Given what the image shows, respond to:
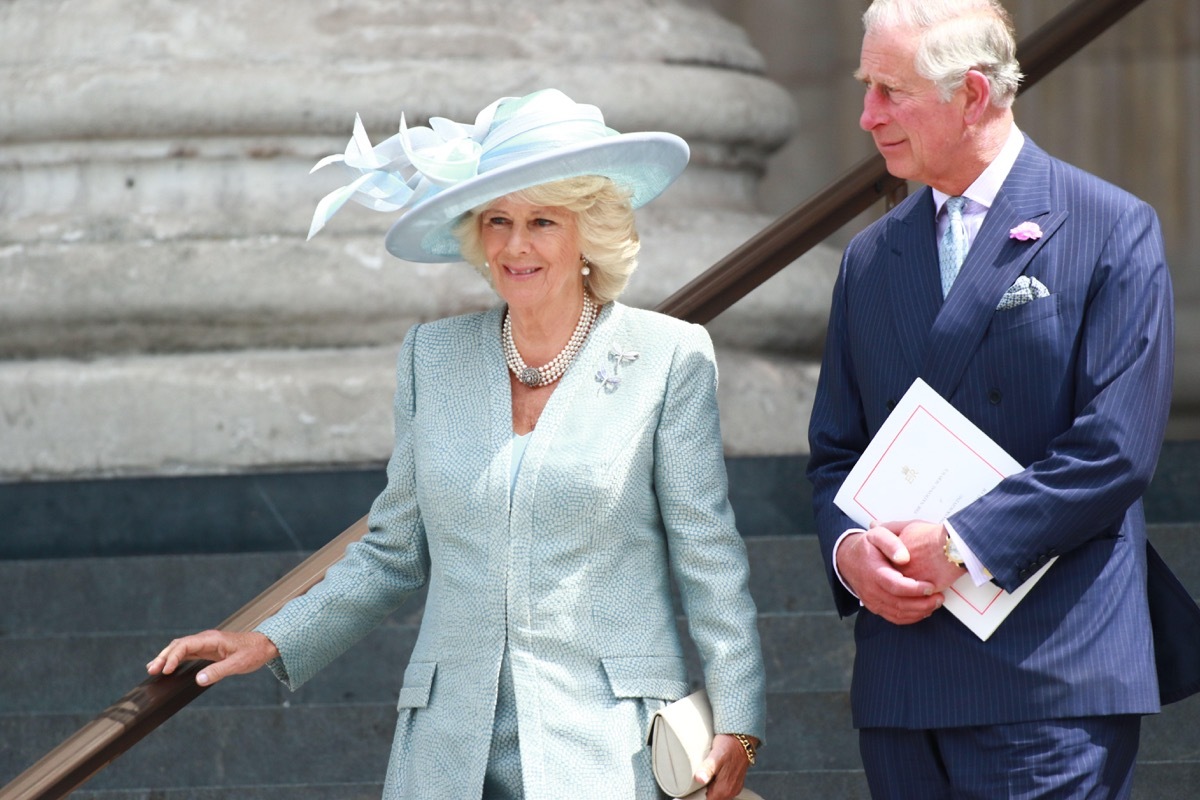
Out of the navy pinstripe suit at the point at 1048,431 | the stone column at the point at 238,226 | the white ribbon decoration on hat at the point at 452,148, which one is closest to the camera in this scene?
the navy pinstripe suit at the point at 1048,431

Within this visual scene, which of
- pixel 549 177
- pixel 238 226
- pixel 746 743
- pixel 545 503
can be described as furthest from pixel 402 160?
pixel 238 226

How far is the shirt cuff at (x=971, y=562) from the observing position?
8.20ft

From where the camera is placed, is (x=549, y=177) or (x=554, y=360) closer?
(x=549, y=177)

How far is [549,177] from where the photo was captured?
2.72m

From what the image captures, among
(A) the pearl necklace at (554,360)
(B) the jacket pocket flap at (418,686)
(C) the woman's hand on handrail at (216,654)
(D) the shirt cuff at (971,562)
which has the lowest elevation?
(B) the jacket pocket flap at (418,686)

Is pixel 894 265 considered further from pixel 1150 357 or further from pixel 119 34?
pixel 119 34

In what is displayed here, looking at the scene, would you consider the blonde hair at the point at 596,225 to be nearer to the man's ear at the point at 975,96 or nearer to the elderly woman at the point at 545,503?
the elderly woman at the point at 545,503

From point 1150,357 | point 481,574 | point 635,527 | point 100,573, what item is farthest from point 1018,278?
point 100,573

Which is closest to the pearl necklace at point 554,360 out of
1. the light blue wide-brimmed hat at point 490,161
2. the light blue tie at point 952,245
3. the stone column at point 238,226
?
the light blue wide-brimmed hat at point 490,161

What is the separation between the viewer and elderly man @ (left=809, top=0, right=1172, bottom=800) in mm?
2490

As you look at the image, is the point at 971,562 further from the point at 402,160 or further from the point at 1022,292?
the point at 402,160

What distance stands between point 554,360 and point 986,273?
0.68 meters

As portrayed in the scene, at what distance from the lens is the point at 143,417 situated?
5.32m

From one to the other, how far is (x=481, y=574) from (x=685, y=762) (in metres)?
0.42
